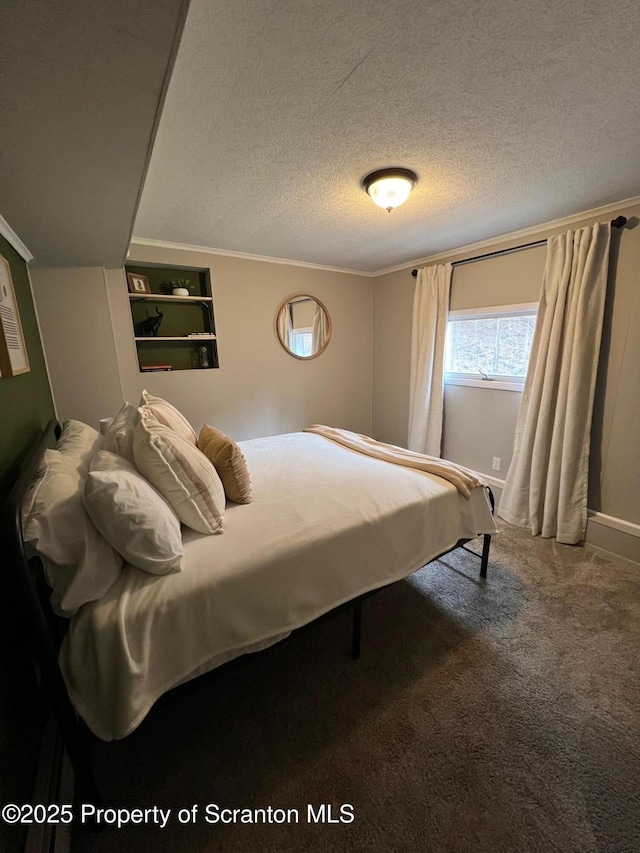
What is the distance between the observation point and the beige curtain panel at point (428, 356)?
10.6 feet

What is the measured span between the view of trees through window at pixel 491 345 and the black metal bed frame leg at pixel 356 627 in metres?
2.37

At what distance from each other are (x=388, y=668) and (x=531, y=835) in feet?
2.08

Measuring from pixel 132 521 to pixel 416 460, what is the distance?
159cm

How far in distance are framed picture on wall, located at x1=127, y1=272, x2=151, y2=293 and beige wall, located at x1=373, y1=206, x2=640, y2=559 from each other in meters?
2.55

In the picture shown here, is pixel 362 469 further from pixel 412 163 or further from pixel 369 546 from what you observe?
pixel 412 163

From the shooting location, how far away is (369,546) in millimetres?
1480

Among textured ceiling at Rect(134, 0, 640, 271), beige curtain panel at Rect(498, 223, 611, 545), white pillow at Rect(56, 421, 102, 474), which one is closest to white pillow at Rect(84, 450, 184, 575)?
white pillow at Rect(56, 421, 102, 474)

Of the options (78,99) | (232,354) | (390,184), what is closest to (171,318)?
(232,354)

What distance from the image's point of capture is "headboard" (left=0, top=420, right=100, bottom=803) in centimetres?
79

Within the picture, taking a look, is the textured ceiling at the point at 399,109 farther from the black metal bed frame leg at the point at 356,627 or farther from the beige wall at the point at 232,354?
the black metal bed frame leg at the point at 356,627

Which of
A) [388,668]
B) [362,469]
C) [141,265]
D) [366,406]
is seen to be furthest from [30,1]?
[366,406]

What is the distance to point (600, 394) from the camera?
2.33 metres


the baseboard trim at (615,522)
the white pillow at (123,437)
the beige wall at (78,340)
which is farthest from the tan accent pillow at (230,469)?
the baseboard trim at (615,522)

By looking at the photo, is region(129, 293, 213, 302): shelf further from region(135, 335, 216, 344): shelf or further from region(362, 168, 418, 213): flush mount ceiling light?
region(362, 168, 418, 213): flush mount ceiling light
